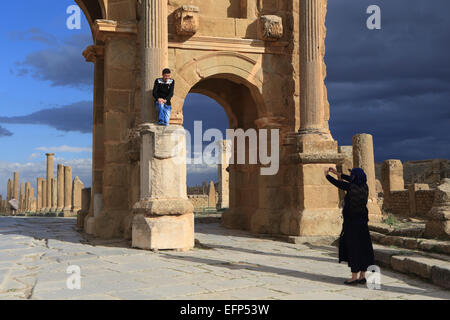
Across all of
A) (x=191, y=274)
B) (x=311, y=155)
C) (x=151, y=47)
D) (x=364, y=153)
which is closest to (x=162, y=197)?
(x=191, y=274)

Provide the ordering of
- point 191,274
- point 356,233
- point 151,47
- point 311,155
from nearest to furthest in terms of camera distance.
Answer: point 356,233
point 191,274
point 151,47
point 311,155

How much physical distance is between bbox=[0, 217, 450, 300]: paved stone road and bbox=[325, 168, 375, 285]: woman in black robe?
0.28 metres

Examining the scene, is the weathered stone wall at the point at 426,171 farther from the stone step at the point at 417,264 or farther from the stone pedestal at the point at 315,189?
the stone step at the point at 417,264

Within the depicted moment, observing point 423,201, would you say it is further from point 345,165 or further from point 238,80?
point 238,80

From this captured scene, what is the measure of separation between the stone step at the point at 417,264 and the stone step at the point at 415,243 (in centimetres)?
41

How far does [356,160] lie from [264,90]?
5575 millimetres

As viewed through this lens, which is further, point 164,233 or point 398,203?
point 398,203

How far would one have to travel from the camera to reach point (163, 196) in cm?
855

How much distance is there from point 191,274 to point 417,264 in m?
2.87

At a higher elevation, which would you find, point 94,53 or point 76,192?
point 94,53

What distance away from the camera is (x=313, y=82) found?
34.5 ft

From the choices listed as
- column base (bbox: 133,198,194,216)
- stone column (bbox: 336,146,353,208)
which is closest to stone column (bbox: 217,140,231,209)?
stone column (bbox: 336,146,353,208)

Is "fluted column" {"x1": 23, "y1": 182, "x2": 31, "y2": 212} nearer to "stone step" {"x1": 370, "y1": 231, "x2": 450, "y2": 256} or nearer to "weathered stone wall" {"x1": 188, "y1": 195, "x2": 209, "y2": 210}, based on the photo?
"weathered stone wall" {"x1": 188, "y1": 195, "x2": 209, "y2": 210}
